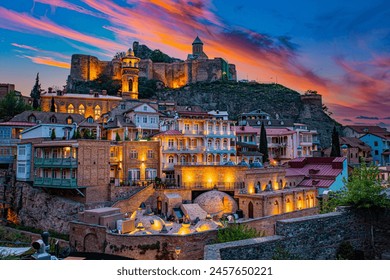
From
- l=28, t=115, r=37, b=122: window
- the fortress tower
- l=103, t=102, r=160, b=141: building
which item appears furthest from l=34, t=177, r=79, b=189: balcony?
the fortress tower

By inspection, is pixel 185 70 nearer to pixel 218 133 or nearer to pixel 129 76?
pixel 129 76

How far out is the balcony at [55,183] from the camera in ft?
57.9

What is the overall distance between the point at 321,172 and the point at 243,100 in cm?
2963

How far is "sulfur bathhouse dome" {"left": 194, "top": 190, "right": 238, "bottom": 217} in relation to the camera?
19.3 metres

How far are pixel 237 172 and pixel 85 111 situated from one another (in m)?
20.8

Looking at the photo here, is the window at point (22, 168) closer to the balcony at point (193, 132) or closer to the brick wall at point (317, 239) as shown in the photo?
the balcony at point (193, 132)

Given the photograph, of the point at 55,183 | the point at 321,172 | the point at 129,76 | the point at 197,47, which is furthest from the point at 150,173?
the point at 129,76

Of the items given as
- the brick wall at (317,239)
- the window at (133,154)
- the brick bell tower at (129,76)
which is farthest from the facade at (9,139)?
the brick wall at (317,239)

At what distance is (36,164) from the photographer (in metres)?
19.3

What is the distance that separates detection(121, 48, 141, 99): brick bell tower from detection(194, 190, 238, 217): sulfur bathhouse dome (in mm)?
24581
